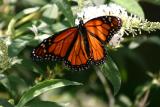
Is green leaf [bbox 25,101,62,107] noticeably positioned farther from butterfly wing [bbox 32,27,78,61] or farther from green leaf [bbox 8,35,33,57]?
green leaf [bbox 8,35,33,57]

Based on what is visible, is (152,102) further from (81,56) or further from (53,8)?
(81,56)

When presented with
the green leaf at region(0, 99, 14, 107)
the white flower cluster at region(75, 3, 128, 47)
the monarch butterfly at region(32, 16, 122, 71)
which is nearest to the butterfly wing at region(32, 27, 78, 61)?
the monarch butterfly at region(32, 16, 122, 71)

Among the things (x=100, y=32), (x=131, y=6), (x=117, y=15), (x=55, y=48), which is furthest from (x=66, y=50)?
(x=131, y=6)

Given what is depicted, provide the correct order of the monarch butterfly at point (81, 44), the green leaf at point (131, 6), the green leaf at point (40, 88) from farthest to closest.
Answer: the green leaf at point (131, 6) → the monarch butterfly at point (81, 44) → the green leaf at point (40, 88)

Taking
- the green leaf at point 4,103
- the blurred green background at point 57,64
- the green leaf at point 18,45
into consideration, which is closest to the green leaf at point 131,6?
the blurred green background at point 57,64

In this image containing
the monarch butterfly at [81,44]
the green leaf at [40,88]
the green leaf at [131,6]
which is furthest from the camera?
the green leaf at [131,6]

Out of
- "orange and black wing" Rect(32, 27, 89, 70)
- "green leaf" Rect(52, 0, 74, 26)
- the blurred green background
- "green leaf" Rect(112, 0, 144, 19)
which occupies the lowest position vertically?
the blurred green background

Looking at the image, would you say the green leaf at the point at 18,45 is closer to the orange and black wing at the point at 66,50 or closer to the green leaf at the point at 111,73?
the orange and black wing at the point at 66,50

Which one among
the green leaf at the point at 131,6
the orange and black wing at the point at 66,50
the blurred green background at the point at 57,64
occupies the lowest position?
the blurred green background at the point at 57,64
